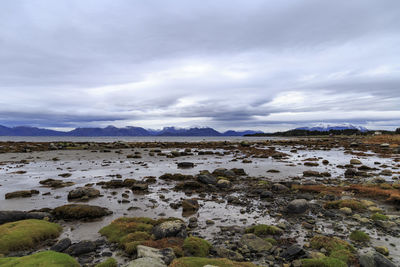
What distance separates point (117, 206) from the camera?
Result: 14.2m

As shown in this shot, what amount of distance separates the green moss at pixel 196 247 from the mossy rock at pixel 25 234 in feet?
21.6

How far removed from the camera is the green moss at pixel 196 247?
25.9 ft

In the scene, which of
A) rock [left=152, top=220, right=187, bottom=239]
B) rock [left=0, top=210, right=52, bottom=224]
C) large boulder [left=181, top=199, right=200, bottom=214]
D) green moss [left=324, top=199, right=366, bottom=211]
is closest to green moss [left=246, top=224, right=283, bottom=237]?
rock [left=152, top=220, right=187, bottom=239]

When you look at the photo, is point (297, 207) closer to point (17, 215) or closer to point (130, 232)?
point (130, 232)

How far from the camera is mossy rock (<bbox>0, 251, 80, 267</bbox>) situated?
6133mm

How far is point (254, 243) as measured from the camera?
338 inches

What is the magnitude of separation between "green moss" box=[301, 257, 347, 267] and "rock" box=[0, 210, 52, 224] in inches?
528

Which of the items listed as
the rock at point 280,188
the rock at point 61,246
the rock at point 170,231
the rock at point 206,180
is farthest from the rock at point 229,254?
the rock at point 206,180

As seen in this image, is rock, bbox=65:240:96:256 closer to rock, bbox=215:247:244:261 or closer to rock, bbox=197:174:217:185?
rock, bbox=215:247:244:261

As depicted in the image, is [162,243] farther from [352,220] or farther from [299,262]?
[352,220]

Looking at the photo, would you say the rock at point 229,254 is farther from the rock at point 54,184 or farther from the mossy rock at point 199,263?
the rock at point 54,184

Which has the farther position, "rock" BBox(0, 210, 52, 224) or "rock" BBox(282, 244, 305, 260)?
"rock" BBox(0, 210, 52, 224)

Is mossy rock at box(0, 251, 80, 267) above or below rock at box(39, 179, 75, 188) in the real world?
above

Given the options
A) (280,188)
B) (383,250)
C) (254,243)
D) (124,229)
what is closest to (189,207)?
(124,229)
